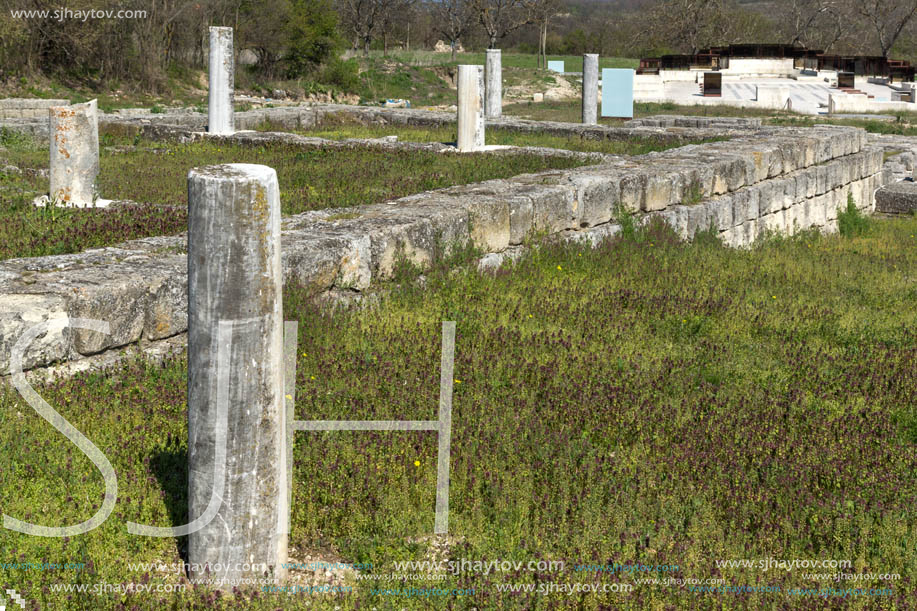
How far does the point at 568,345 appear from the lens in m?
6.18

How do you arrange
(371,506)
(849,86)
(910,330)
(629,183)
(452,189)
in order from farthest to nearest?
(849,86)
(629,183)
(452,189)
(910,330)
(371,506)

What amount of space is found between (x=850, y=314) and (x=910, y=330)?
2.01 feet

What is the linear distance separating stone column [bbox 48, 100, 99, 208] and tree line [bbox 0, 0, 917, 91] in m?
19.4

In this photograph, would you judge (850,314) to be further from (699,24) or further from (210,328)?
(699,24)

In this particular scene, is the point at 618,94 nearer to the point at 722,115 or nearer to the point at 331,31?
the point at 722,115

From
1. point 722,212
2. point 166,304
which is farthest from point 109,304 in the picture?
point 722,212

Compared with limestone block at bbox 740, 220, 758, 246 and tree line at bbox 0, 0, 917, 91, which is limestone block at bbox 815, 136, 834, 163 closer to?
limestone block at bbox 740, 220, 758, 246

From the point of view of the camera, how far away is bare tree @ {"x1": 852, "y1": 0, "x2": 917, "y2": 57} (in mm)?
57469

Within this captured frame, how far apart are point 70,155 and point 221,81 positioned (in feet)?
25.2

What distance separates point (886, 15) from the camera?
200 ft

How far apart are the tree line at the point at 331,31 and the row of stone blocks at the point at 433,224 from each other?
2288cm

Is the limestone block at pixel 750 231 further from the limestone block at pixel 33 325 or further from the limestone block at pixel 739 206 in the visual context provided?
the limestone block at pixel 33 325

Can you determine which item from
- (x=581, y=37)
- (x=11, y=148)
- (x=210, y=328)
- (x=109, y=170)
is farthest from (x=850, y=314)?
(x=581, y=37)

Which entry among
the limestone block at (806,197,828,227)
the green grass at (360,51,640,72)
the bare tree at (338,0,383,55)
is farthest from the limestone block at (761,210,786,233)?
the bare tree at (338,0,383,55)
